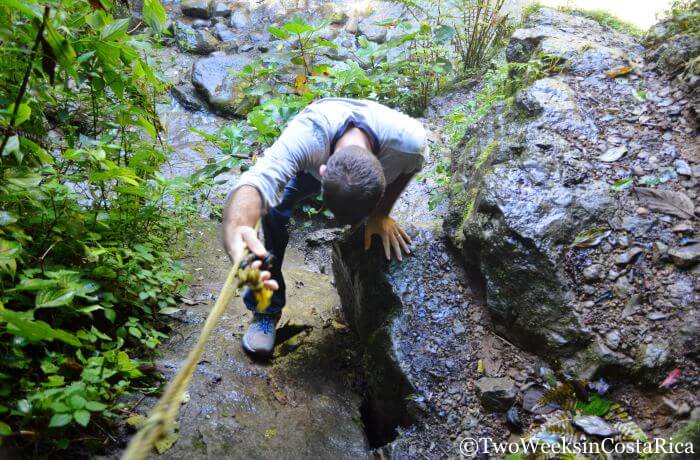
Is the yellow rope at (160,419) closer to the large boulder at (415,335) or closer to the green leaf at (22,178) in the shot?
the green leaf at (22,178)

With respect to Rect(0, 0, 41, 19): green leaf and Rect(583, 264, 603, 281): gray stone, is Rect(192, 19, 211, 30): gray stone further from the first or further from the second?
Rect(583, 264, 603, 281): gray stone

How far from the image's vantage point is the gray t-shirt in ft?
8.61

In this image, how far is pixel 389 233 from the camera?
127 inches

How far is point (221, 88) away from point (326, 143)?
524 cm

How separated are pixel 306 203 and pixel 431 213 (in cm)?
148

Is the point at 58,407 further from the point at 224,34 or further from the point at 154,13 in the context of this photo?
the point at 224,34

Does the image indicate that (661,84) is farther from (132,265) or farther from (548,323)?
(132,265)

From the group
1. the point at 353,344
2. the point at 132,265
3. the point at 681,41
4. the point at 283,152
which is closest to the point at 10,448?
the point at 132,265

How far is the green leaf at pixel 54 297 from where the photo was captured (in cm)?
191

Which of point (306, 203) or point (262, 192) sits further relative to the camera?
point (306, 203)

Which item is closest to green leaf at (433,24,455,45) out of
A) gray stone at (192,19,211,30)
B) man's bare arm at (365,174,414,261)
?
man's bare arm at (365,174,414,261)

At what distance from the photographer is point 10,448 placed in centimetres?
175

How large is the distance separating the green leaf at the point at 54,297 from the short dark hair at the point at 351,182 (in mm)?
1299

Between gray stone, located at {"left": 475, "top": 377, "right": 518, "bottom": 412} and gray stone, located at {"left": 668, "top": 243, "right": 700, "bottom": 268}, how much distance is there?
Result: 109 cm
